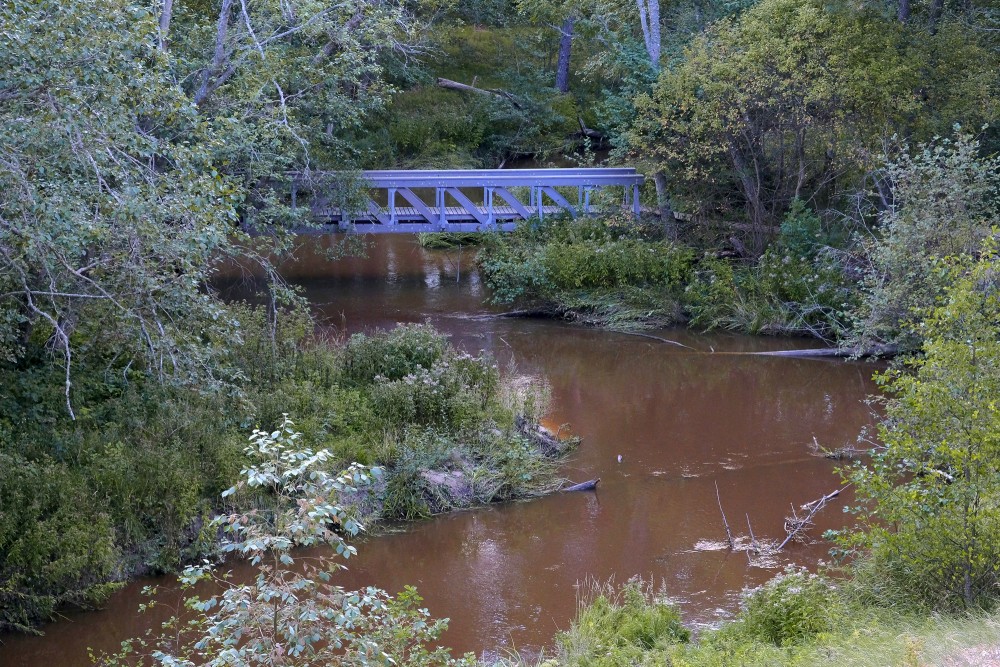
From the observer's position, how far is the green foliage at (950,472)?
6477 millimetres

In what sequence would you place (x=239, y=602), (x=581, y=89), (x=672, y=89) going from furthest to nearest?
1. (x=581, y=89)
2. (x=672, y=89)
3. (x=239, y=602)

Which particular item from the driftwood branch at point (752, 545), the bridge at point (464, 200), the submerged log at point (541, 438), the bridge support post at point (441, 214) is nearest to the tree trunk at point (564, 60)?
the bridge at point (464, 200)

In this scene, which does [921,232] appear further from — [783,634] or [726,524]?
[783,634]

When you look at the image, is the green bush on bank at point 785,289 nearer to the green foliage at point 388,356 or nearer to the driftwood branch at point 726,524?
the driftwood branch at point 726,524

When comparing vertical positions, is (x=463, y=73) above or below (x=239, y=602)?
above

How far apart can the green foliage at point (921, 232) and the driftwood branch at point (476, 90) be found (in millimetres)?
Answer: 14964

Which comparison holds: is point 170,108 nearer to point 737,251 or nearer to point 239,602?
point 239,602

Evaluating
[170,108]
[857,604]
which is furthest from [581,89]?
[857,604]

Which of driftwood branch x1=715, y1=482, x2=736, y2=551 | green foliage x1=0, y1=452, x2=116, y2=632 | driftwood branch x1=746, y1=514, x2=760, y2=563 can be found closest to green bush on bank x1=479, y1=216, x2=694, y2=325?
driftwood branch x1=715, y1=482, x2=736, y2=551

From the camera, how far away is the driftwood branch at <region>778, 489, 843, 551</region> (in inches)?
372

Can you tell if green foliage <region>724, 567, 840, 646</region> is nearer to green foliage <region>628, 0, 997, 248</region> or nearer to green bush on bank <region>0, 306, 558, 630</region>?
green bush on bank <region>0, 306, 558, 630</region>

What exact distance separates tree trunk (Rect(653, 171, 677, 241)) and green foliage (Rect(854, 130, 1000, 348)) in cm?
502

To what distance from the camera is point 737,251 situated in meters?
18.3

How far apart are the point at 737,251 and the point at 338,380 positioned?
30.1 ft
